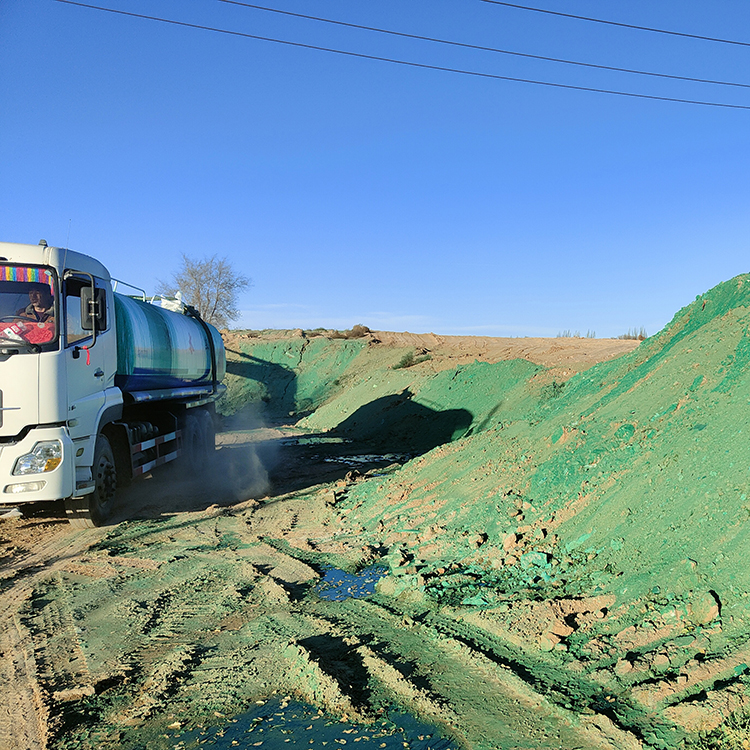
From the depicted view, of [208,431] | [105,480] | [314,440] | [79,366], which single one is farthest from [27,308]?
[314,440]

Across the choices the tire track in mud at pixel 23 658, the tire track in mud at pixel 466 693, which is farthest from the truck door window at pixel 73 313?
the tire track in mud at pixel 466 693

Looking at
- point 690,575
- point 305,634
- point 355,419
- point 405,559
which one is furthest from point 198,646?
point 355,419

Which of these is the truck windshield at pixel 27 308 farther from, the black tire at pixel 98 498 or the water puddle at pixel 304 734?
the water puddle at pixel 304 734

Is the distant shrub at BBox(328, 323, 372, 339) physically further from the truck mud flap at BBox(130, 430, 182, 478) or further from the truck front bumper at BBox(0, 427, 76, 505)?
the truck front bumper at BBox(0, 427, 76, 505)

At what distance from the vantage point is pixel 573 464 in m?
7.48

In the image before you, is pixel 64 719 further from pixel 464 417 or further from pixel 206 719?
pixel 464 417

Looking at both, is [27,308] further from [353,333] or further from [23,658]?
[353,333]

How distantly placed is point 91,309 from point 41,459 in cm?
211

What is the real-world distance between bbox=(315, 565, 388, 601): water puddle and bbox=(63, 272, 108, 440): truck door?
4038mm

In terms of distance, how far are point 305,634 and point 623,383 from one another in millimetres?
6163

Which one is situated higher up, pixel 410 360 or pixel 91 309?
pixel 91 309

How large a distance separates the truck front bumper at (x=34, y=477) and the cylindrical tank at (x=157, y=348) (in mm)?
2284

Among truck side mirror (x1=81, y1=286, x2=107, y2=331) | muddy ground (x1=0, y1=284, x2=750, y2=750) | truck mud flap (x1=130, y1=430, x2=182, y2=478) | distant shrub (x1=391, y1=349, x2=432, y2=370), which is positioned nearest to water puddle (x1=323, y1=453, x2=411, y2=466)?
truck mud flap (x1=130, y1=430, x2=182, y2=478)

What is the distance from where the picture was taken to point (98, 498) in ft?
29.8
